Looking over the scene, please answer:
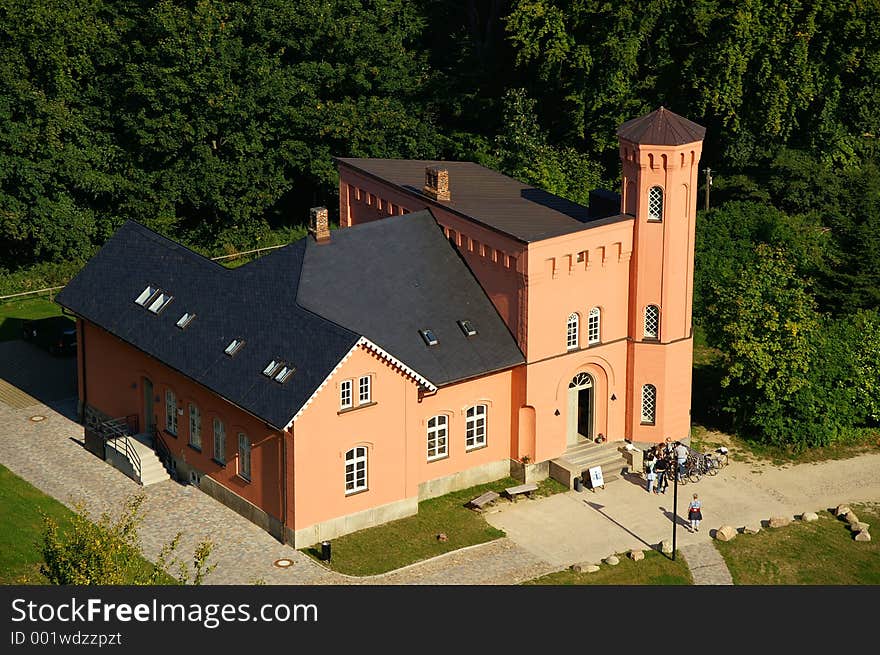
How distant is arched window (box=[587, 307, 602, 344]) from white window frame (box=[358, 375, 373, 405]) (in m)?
9.95

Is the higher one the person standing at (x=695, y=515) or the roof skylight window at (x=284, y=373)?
the roof skylight window at (x=284, y=373)

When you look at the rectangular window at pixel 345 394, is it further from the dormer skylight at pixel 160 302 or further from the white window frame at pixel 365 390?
the dormer skylight at pixel 160 302

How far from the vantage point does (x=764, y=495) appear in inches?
2510

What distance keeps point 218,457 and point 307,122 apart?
1176 inches

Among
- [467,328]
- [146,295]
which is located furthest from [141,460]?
[467,328]

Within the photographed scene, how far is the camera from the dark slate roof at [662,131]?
61.9 m

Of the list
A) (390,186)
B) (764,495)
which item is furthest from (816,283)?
(390,186)

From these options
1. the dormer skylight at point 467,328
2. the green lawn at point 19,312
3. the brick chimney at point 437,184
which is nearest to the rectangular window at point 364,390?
the dormer skylight at point 467,328

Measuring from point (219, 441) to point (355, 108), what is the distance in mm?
31232

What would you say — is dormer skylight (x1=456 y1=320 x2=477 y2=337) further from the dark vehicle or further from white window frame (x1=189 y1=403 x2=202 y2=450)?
the dark vehicle

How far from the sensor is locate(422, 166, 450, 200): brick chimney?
6500 centimetres

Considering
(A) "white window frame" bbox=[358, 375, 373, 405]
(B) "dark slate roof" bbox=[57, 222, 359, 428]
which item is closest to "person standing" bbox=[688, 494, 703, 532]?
(A) "white window frame" bbox=[358, 375, 373, 405]

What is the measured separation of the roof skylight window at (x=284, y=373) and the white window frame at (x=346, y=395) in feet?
5.43

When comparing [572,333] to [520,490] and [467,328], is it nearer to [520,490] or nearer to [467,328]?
[467,328]
